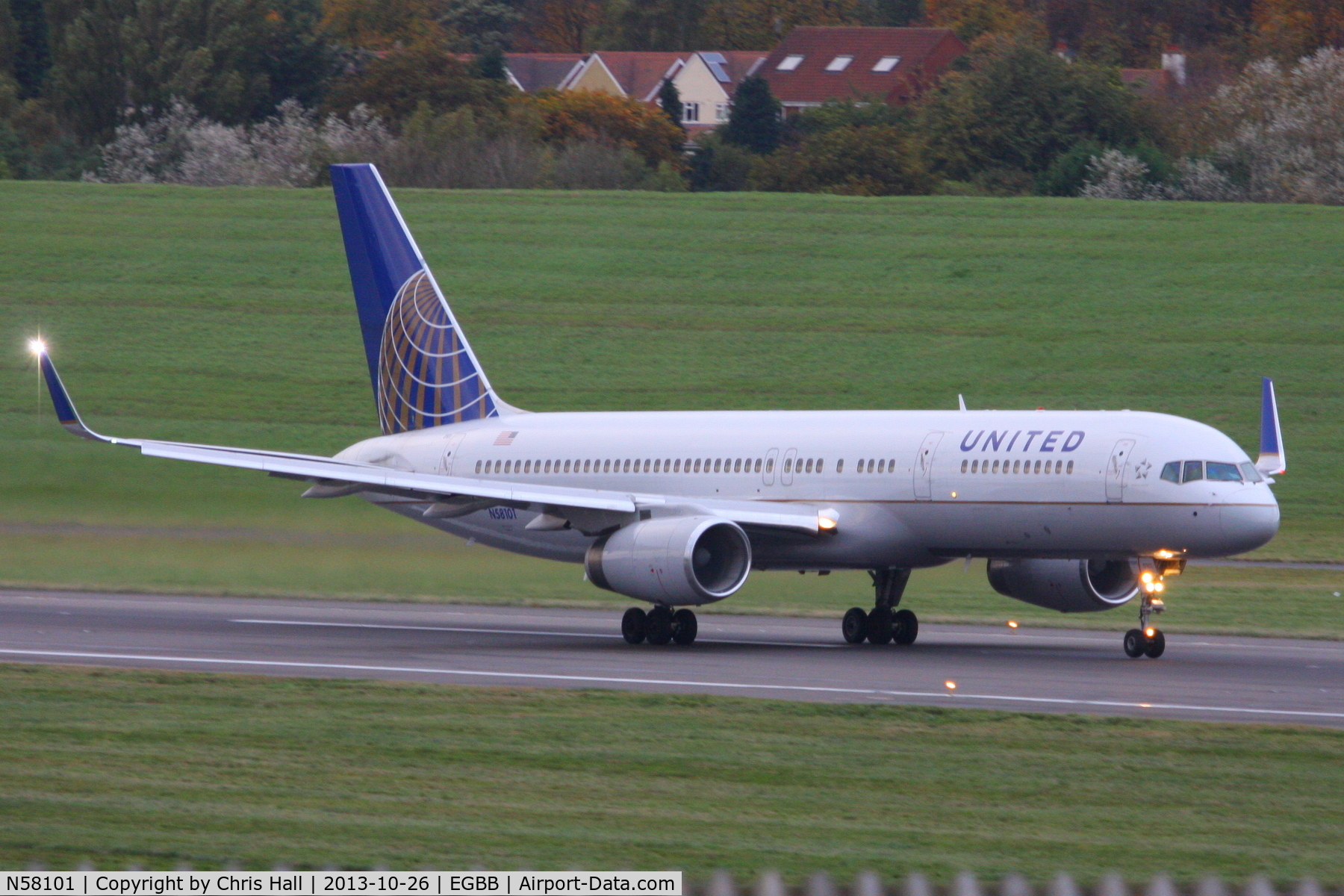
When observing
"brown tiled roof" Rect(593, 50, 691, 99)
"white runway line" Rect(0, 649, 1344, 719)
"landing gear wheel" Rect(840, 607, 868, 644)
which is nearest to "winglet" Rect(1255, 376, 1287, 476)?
"landing gear wheel" Rect(840, 607, 868, 644)

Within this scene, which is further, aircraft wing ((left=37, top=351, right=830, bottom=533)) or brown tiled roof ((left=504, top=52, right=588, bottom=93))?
brown tiled roof ((left=504, top=52, right=588, bottom=93))

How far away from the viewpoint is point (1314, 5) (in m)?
106

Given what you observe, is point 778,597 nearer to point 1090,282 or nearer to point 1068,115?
point 1090,282

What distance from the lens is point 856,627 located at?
29125 mm

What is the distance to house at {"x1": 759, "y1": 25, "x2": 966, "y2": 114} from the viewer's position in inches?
4852

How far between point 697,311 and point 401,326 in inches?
1133

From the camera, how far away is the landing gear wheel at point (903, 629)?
95.5 feet

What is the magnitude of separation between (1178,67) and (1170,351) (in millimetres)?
66954

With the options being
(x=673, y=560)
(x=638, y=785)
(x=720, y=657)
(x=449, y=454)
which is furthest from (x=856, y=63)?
(x=638, y=785)

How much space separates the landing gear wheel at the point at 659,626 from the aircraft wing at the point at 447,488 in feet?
4.95

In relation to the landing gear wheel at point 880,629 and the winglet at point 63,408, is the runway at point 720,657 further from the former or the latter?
the winglet at point 63,408

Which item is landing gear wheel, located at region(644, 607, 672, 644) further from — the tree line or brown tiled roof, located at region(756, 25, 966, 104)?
brown tiled roof, located at region(756, 25, 966, 104)

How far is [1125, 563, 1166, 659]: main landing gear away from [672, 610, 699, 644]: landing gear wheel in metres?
6.08

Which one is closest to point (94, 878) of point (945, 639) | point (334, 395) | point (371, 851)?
point (371, 851)
